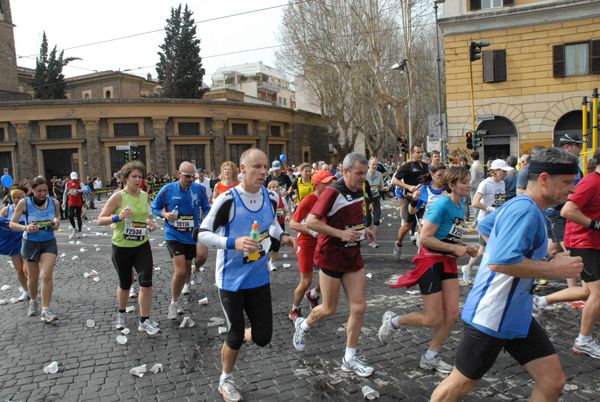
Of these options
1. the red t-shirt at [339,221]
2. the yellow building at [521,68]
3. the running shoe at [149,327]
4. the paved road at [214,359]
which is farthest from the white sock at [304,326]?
the yellow building at [521,68]

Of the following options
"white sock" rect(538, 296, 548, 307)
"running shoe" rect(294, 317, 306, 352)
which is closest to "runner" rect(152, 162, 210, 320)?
"running shoe" rect(294, 317, 306, 352)

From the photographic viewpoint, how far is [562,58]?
77.5ft

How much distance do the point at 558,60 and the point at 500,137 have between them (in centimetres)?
469

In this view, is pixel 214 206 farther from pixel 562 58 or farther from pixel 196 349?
pixel 562 58

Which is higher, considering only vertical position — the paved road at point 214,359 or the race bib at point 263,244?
the race bib at point 263,244

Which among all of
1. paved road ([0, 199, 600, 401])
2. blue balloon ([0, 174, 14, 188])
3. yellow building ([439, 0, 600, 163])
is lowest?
paved road ([0, 199, 600, 401])

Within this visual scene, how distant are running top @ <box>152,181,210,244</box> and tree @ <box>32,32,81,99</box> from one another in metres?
47.6

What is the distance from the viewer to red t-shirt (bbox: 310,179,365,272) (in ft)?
13.8

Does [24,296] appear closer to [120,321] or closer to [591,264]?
[120,321]

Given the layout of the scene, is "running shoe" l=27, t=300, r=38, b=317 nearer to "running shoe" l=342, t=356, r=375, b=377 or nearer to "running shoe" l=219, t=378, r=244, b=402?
"running shoe" l=219, t=378, r=244, b=402

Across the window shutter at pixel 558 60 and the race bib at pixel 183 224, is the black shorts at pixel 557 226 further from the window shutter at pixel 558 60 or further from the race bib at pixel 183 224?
the window shutter at pixel 558 60

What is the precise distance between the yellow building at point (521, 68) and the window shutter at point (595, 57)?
44 mm

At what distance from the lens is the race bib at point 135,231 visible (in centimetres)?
536

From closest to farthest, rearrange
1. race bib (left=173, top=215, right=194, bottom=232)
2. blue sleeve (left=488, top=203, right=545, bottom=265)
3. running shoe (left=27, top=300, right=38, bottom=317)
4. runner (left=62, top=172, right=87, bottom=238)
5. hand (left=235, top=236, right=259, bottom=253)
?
blue sleeve (left=488, top=203, right=545, bottom=265)
hand (left=235, top=236, right=259, bottom=253)
race bib (left=173, top=215, right=194, bottom=232)
running shoe (left=27, top=300, right=38, bottom=317)
runner (left=62, top=172, right=87, bottom=238)
